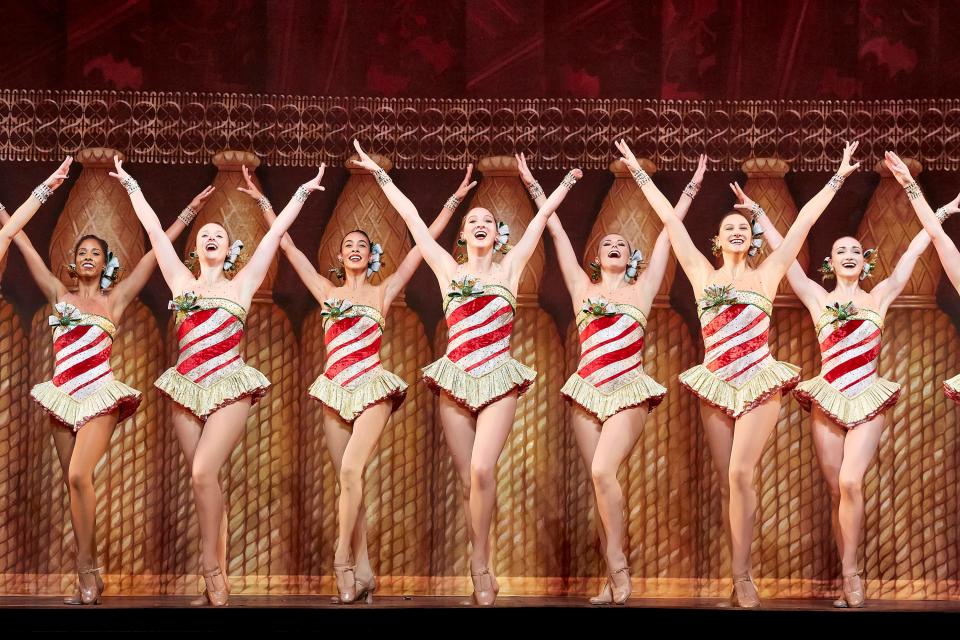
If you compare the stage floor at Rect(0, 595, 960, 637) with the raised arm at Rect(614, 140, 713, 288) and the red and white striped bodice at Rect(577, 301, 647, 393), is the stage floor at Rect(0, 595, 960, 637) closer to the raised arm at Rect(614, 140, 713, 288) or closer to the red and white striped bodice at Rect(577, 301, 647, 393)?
the red and white striped bodice at Rect(577, 301, 647, 393)

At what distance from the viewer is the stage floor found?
6.20 metres

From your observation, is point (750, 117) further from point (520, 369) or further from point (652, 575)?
point (652, 575)

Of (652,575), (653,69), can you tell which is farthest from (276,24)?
(652,575)

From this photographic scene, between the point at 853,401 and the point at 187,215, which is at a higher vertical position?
the point at 187,215

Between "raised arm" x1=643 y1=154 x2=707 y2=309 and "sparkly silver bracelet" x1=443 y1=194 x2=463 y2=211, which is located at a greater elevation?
"sparkly silver bracelet" x1=443 y1=194 x2=463 y2=211

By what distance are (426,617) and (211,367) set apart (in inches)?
64.4

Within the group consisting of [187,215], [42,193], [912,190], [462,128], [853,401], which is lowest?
[853,401]

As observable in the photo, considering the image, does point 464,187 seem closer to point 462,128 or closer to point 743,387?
point 462,128

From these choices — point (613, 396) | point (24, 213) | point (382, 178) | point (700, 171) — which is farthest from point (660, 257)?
point (24, 213)

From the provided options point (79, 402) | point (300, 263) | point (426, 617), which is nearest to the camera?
point (426, 617)

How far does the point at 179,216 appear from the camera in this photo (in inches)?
279

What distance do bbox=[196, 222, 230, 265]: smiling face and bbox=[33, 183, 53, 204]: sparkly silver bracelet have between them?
86 cm

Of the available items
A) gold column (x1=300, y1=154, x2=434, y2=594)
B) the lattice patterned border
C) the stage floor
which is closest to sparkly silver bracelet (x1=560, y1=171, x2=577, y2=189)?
the lattice patterned border

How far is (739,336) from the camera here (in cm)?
660
